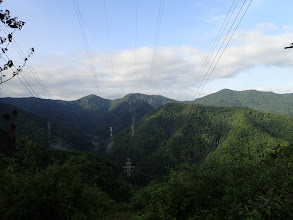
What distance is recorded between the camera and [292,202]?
18.1ft

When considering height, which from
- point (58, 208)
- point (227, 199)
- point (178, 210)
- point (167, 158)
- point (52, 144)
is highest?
point (227, 199)

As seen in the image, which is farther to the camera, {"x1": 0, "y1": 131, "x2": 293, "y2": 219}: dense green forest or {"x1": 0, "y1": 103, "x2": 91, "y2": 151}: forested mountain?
{"x1": 0, "y1": 103, "x2": 91, "y2": 151}: forested mountain

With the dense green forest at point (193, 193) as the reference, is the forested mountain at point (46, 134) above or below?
below

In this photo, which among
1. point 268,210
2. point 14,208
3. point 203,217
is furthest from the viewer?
point 203,217

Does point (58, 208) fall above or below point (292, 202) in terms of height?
below

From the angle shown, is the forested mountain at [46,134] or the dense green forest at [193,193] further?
the forested mountain at [46,134]

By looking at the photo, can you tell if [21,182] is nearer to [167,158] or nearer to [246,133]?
[167,158]

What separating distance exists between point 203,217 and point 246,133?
203576mm

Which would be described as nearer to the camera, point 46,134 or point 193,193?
point 193,193

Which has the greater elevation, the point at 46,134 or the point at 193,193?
the point at 193,193

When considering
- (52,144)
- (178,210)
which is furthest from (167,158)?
(178,210)

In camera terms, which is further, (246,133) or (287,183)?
(246,133)

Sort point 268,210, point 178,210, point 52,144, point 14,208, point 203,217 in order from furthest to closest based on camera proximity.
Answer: point 52,144
point 178,210
point 203,217
point 14,208
point 268,210

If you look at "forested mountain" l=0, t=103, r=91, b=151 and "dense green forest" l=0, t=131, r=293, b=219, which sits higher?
"dense green forest" l=0, t=131, r=293, b=219
